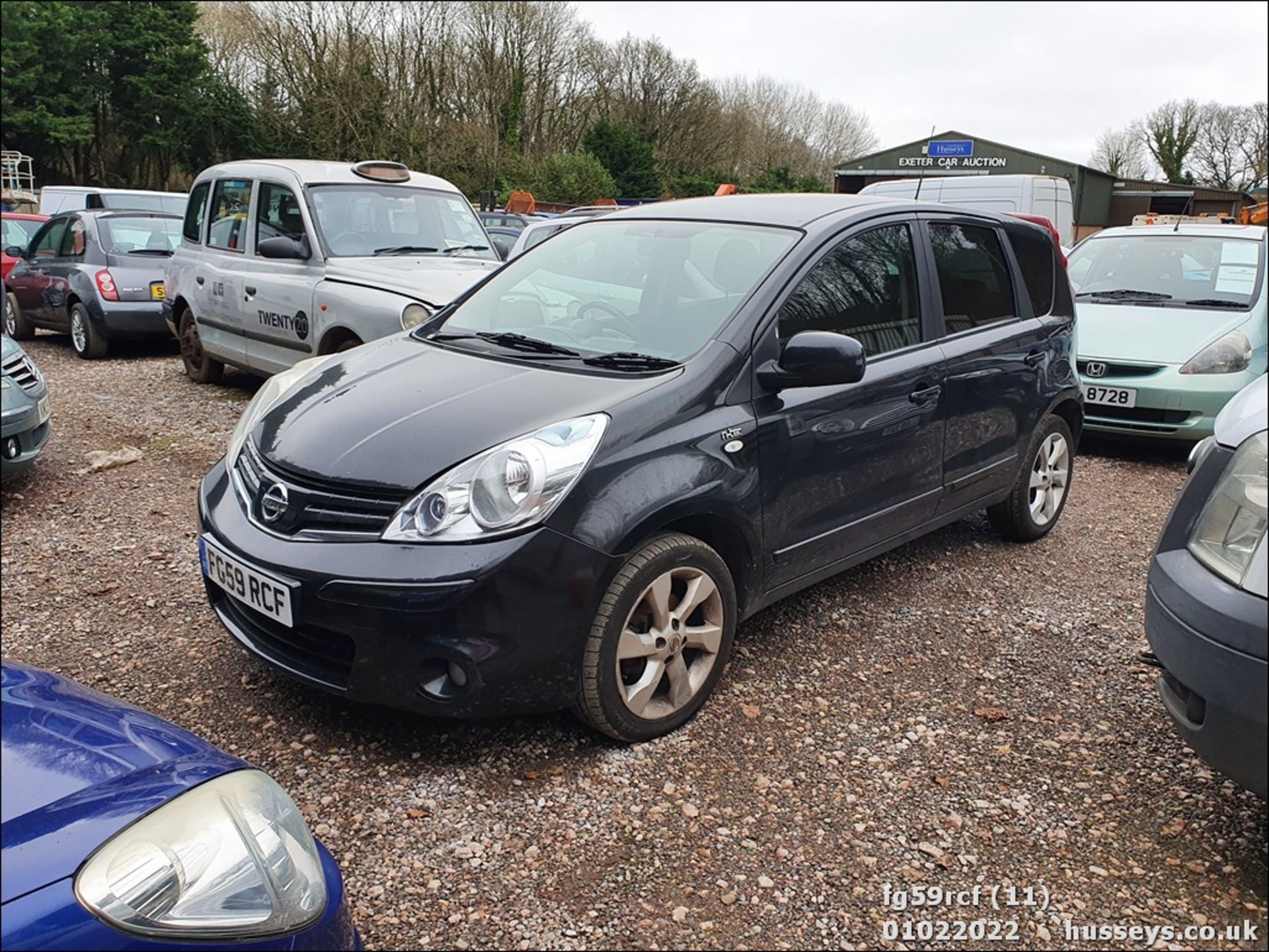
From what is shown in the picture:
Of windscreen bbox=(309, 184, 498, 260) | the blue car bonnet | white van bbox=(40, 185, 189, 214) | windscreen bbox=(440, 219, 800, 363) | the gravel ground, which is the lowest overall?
the gravel ground

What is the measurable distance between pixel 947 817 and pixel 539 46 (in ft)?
128

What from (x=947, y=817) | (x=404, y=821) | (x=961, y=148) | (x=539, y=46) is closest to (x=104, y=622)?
(x=404, y=821)

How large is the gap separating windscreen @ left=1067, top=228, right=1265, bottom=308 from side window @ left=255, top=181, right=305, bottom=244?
5.85m

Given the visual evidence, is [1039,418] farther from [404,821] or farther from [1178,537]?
[404,821]

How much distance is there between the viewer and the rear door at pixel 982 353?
13.6 feet

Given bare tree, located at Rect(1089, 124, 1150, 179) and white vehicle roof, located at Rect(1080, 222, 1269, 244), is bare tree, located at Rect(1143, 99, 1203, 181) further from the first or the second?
white vehicle roof, located at Rect(1080, 222, 1269, 244)

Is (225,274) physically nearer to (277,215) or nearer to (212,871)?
(277,215)

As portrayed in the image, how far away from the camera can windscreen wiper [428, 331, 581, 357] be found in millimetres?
3414

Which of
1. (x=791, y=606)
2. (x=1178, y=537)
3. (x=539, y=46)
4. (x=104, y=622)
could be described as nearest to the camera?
(x=1178, y=537)

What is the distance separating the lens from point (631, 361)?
321cm

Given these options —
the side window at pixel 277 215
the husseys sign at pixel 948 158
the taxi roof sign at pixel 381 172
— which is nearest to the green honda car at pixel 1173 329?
the taxi roof sign at pixel 381 172

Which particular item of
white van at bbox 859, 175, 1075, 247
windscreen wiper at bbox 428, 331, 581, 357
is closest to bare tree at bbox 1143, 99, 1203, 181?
white van at bbox 859, 175, 1075, 247

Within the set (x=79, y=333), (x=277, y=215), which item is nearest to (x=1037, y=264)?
(x=277, y=215)

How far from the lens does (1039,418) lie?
4.80m
